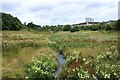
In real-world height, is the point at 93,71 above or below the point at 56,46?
below

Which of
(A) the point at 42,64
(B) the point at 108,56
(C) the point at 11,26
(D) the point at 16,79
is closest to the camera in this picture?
(D) the point at 16,79

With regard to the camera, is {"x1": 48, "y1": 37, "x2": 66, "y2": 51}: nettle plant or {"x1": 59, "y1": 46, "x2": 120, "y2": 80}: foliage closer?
{"x1": 59, "y1": 46, "x2": 120, "y2": 80}: foliage

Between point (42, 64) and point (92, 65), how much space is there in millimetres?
2412

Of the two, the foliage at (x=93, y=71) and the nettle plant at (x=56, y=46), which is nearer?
the foliage at (x=93, y=71)

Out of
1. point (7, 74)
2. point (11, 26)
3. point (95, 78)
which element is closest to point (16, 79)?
point (7, 74)

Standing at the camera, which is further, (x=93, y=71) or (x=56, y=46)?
(x=56, y=46)

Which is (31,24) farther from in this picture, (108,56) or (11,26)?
(108,56)

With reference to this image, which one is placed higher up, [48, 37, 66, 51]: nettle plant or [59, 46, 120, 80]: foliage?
[48, 37, 66, 51]: nettle plant

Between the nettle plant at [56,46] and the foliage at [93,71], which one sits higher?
the nettle plant at [56,46]

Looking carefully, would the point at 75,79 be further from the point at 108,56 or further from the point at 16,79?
the point at 108,56

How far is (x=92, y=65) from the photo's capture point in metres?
16.2

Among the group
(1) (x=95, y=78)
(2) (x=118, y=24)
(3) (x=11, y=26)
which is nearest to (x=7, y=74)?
(1) (x=95, y=78)

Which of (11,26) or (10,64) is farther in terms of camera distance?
A: (11,26)

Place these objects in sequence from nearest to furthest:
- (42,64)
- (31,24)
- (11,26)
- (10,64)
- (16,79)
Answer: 1. (16,79)
2. (42,64)
3. (10,64)
4. (11,26)
5. (31,24)
